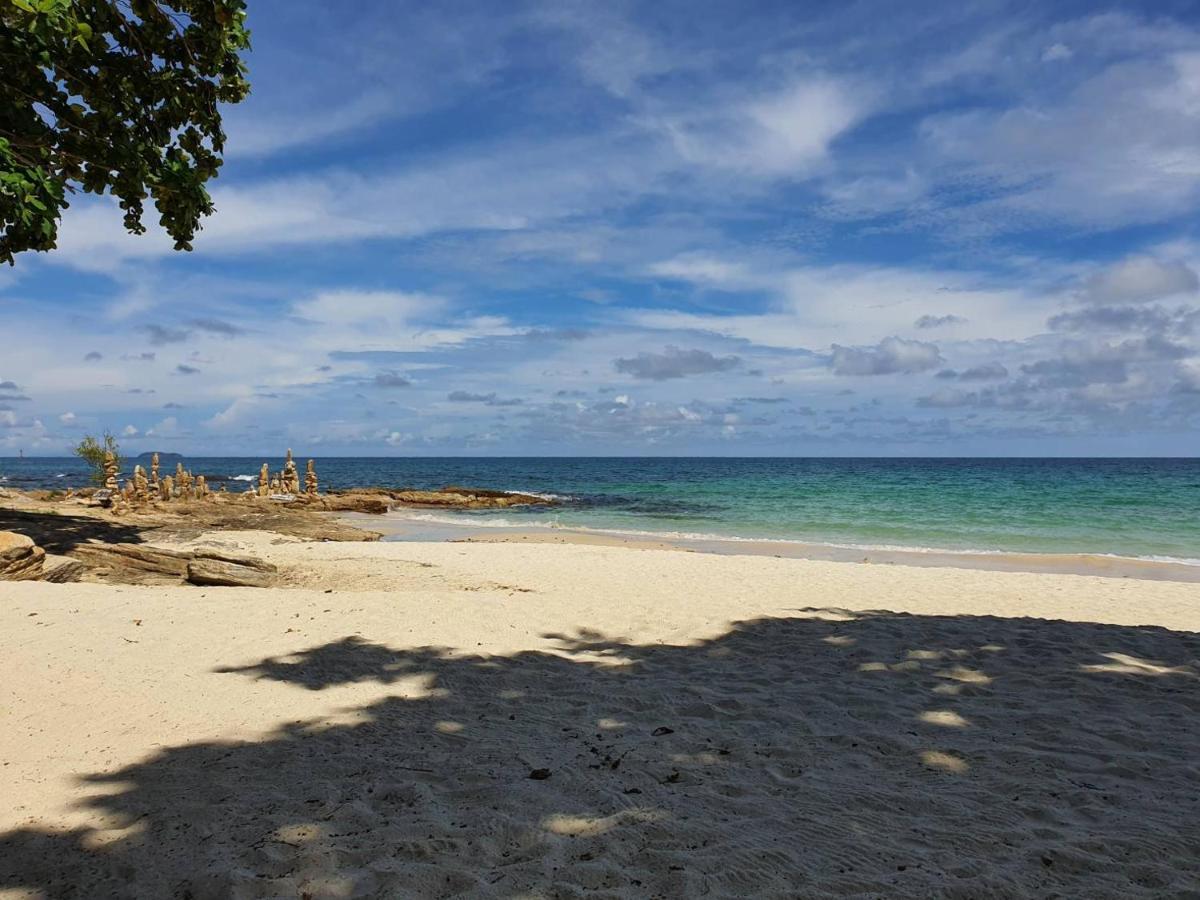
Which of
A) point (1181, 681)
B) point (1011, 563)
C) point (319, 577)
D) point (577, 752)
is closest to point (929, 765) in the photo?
point (577, 752)

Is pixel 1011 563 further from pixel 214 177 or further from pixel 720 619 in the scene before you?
pixel 214 177

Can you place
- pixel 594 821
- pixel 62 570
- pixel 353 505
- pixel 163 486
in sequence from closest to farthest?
pixel 594 821 → pixel 62 570 → pixel 163 486 → pixel 353 505

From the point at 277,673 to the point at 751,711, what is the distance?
13.2 feet

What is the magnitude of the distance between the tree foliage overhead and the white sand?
5236 mm

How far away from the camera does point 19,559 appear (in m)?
9.14

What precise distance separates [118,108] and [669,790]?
36.3 feet

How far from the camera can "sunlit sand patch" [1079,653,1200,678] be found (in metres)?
6.40

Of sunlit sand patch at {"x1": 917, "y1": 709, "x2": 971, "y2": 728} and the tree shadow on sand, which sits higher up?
sunlit sand patch at {"x1": 917, "y1": 709, "x2": 971, "y2": 728}

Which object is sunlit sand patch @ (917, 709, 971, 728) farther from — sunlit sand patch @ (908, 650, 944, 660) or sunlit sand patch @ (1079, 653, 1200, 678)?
sunlit sand patch @ (1079, 653, 1200, 678)

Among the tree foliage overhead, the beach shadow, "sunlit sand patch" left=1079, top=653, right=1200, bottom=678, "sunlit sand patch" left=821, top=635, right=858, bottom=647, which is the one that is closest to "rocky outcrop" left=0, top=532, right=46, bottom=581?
the beach shadow

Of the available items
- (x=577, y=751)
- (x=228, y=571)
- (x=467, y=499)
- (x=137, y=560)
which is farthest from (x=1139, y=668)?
(x=467, y=499)

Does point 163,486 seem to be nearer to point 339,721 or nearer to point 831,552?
point 831,552

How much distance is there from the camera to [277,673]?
237 inches

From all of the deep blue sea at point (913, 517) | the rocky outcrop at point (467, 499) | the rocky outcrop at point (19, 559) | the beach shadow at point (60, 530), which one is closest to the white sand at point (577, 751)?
the rocky outcrop at point (19, 559)
